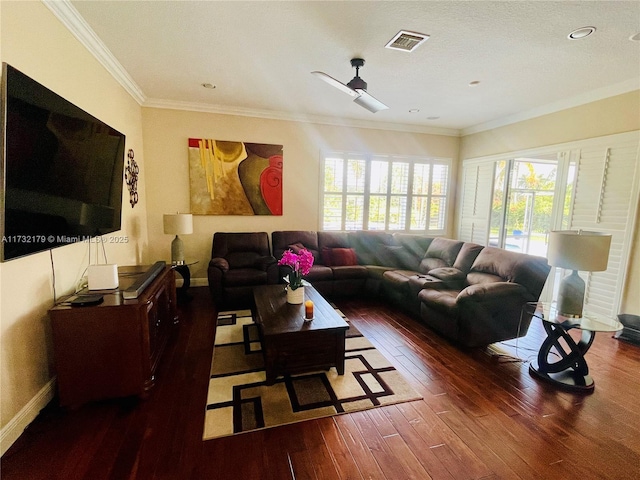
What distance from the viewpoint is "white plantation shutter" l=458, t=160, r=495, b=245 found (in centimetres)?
502

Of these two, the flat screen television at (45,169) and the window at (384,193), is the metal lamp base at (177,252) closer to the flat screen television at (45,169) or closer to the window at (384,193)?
the flat screen television at (45,169)

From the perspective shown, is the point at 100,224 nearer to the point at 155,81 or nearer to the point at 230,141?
the point at 155,81

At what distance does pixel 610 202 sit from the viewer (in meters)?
3.39

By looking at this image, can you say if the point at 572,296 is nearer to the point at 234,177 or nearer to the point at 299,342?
the point at 299,342

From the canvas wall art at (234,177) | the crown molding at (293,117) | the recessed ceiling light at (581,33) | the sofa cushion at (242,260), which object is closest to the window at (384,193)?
the crown molding at (293,117)

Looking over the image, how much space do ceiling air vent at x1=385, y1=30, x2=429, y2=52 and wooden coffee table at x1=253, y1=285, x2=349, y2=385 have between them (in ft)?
7.70

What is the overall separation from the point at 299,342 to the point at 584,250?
227 cm

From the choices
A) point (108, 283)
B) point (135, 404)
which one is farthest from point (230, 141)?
point (135, 404)

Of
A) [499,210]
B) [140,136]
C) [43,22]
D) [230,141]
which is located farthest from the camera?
[499,210]

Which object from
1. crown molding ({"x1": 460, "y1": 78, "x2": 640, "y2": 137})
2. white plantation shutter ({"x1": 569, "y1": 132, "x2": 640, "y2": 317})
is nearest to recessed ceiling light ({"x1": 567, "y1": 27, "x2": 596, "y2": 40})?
crown molding ({"x1": 460, "y1": 78, "x2": 640, "y2": 137})

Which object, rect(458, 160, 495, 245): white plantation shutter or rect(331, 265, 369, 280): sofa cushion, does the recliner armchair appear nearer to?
rect(331, 265, 369, 280): sofa cushion

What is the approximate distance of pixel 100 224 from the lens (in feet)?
8.17

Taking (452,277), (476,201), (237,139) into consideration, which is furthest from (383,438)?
(476,201)

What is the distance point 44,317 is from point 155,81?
2.80 meters
